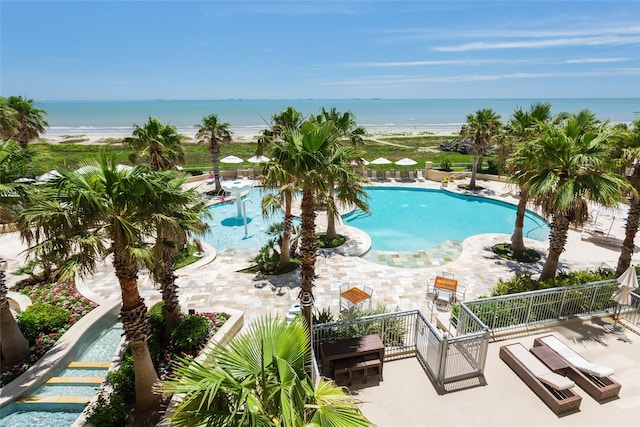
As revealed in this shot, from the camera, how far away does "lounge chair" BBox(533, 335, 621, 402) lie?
286 inches

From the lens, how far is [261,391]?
4344 millimetres

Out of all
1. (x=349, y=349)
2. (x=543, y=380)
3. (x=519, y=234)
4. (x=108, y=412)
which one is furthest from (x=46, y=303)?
A: (x=519, y=234)

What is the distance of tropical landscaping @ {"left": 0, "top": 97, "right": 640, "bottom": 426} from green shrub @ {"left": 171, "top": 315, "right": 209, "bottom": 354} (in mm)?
44

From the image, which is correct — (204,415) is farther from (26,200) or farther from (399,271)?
(399,271)

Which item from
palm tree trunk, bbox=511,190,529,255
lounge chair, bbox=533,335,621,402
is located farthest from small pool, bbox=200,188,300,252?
lounge chair, bbox=533,335,621,402

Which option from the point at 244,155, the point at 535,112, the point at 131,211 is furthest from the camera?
the point at 244,155

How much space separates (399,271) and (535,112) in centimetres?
1191

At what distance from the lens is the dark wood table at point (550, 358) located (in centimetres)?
774

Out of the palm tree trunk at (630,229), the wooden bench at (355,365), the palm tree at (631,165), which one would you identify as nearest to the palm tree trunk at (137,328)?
the wooden bench at (355,365)

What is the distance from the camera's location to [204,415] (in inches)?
159

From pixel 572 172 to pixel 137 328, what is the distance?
40.6 ft

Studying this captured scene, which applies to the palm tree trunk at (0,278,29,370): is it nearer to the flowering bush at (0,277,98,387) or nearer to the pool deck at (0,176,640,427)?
the flowering bush at (0,277,98,387)

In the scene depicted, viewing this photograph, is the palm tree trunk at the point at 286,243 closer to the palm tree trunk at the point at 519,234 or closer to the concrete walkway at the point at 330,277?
the concrete walkway at the point at 330,277

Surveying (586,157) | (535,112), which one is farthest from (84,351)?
(535,112)
